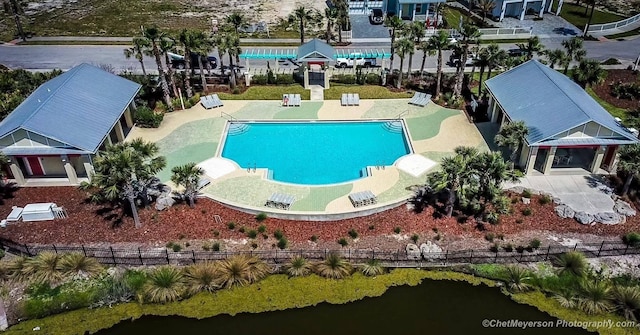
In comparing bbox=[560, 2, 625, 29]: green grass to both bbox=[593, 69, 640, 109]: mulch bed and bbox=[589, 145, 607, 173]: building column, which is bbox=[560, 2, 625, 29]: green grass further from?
bbox=[589, 145, 607, 173]: building column

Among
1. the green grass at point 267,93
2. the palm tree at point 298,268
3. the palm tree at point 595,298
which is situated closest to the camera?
the palm tree at point 595,298

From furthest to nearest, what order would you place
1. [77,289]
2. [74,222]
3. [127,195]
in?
1. [74,222]
2. [127,195]
3. [77,289]

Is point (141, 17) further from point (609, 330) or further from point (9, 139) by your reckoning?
point (609, 330)

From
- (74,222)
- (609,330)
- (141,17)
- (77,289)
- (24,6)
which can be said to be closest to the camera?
(609,330)

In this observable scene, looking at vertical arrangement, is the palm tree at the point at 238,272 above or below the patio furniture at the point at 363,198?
below

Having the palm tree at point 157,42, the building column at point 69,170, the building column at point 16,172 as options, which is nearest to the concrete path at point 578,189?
the palm tree at point 157,42

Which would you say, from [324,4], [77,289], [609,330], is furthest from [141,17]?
[609,330]

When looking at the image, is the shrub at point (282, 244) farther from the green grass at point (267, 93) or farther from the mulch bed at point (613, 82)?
the mulch bed at point (613, 82)

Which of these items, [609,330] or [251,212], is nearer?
[609,330]
